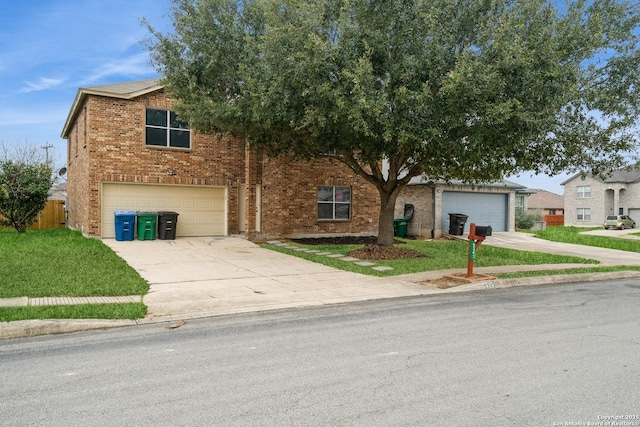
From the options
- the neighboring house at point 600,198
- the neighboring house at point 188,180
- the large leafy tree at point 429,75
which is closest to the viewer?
the large leafy tree at point 429,75

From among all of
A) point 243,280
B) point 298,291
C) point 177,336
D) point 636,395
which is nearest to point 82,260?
point 243,280

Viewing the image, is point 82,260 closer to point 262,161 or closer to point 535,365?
point 262,161

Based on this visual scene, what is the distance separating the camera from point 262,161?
61.8ft

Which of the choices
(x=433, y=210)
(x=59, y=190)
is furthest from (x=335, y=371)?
(x=59, y=190)

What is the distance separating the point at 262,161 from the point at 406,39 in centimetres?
914

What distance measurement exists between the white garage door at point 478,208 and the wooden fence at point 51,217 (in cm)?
1923

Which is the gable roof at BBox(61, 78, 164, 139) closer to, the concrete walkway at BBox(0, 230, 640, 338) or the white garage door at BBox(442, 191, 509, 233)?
the concrete walkway at BBox(0, 230, 640, 338)

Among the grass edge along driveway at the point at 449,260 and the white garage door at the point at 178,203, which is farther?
the white garage door at the point at 178,203

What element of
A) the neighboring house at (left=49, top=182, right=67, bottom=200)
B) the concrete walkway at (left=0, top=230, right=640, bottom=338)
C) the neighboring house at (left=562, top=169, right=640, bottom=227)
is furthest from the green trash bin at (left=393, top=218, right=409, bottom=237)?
the neighboring house at (left=562, top=169, right=640, bottom=227)

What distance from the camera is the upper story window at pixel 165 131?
17.6m

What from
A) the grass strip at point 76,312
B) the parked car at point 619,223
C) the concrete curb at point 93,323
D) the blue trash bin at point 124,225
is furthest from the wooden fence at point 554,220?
the grass strip at point 76,312

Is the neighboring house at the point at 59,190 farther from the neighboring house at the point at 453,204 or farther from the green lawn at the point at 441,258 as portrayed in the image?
the green lawn at the point at 441,258

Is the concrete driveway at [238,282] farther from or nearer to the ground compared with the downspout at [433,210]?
nearer to the ground

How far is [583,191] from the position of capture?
5141cm
